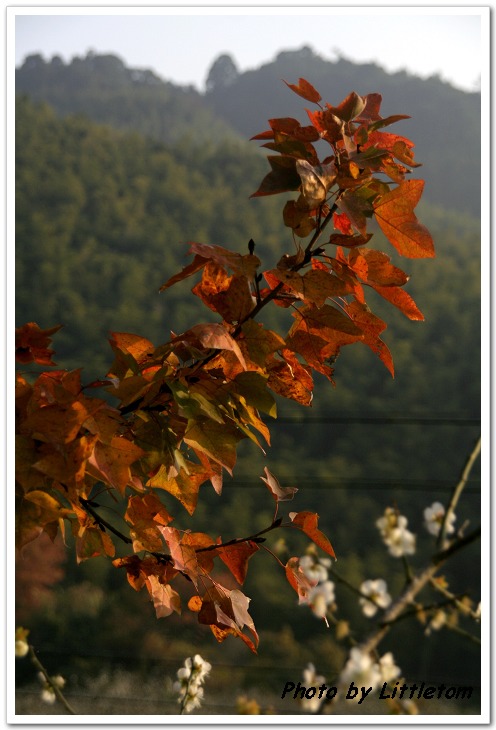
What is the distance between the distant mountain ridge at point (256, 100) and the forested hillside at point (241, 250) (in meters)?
0.03

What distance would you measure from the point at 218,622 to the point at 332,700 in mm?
753

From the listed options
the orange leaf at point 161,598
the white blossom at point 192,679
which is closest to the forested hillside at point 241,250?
the white blossom at point 192,679

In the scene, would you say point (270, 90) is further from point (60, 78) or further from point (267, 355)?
point (267, 355)

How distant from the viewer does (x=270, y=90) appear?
31.3ft

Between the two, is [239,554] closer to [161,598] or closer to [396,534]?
[161,598]

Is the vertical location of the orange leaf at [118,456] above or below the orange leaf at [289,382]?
below

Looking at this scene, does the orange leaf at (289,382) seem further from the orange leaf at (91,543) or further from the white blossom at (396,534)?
the white blossom at (396,534)

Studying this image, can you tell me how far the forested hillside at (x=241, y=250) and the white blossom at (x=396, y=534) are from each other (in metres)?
3.77

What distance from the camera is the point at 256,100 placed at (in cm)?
990

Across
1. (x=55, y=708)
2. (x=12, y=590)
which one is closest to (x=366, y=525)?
(x=55, y=708)

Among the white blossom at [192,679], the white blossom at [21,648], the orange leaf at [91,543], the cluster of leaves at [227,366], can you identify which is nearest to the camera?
the cluster of leaves at [227,366]

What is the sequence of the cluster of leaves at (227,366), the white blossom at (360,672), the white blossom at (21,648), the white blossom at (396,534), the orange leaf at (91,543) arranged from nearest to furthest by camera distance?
the cluster of leaves at (227,366) < the orange leaf at (91,543) < the white blossom at (360,672) < the white blossom at (21,648) < the white blossom at (396,534)

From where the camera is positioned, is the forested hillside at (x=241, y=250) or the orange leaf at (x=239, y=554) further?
the forested hillside at (x=241, y=250)

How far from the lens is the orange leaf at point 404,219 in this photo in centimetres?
45
